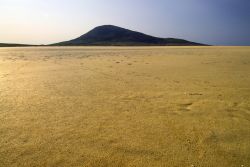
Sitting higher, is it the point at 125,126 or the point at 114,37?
the point at 114,37

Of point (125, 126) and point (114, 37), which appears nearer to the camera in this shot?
point (125, 126)

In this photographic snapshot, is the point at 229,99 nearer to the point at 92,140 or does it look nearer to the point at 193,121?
the point at 193,121

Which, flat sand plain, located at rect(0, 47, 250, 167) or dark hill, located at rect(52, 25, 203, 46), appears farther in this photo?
dark hill, located at rect(52, 25, 203, 46)

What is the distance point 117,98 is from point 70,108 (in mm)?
860

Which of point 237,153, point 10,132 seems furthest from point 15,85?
point 237,153

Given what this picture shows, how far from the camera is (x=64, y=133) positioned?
3.00 metres

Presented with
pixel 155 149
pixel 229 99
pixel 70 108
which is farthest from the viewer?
pixel 229 99

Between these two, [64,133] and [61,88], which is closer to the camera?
[64,133]

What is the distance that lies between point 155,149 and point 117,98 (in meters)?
1.95

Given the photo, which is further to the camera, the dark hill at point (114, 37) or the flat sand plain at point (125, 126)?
the dark hill at point (114, 37)

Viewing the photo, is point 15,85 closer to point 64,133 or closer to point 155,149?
point 64,133

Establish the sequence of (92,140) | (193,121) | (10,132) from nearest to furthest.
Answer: (92,140) < (10,132) < (193,121)

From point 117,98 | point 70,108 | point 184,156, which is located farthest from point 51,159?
point 117,98

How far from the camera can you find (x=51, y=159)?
96.3 inches
